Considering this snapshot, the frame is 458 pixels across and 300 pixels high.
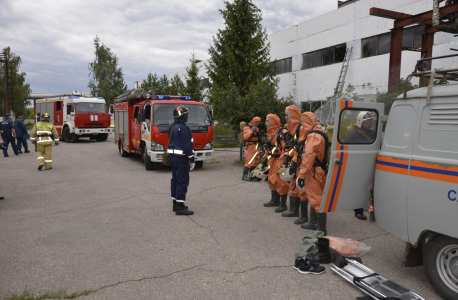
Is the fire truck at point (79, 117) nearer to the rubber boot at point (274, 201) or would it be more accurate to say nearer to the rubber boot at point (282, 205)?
the rubber boot at point (274, 201)

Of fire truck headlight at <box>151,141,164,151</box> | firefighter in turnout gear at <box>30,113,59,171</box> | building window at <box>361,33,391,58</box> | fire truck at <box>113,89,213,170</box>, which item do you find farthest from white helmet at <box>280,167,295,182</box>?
building window at <box>361,33,391,58</box>

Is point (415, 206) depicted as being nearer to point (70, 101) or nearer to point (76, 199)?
point (76, 199)

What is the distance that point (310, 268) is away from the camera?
3.83 m

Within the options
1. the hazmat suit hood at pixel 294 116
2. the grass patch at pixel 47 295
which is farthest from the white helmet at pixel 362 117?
the grass patch at pixel 47 295

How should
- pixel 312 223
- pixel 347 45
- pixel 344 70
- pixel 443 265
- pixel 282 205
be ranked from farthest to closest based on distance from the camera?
pixel 344 70, pixel 347 45, pixel 282 205, pixel 312 223, pixel 443 265

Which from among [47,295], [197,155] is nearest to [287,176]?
[47,295]

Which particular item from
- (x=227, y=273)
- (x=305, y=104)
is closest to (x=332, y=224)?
(x=227, y=273)

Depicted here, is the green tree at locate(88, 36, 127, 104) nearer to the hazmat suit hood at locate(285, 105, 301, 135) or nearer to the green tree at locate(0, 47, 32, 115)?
the green tree at locate(0, 47, 32, 115)

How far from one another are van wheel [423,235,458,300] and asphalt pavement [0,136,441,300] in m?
0.17

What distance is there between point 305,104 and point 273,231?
56.1 ft

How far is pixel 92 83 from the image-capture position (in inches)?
1784

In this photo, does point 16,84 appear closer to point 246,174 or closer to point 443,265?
point 246,174

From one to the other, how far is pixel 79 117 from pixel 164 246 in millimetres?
18090

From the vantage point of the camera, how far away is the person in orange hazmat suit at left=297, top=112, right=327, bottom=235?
187 inches
